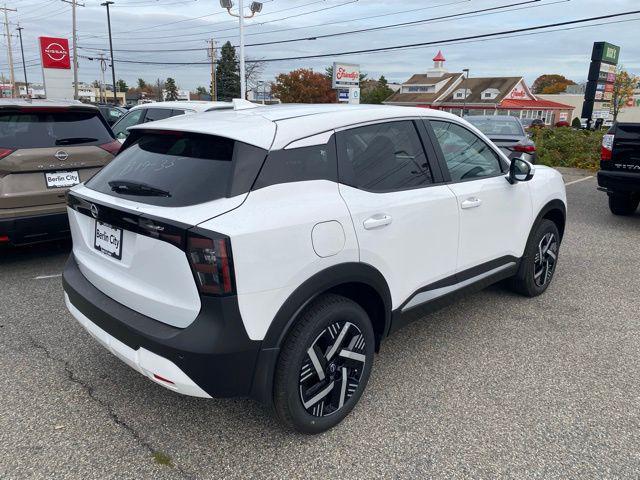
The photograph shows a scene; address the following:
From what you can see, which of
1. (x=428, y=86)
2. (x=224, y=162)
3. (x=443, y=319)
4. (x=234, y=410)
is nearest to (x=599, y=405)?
(x=443, y=319)

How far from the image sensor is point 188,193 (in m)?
2.30

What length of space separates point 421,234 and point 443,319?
1392mm

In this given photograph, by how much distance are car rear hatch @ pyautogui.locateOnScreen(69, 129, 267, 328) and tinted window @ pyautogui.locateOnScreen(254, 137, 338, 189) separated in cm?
6

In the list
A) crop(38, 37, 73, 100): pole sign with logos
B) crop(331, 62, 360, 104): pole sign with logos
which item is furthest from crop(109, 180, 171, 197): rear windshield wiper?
crop(331, 62, 360, 104): pole sign with logos

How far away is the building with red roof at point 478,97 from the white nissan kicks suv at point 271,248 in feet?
217

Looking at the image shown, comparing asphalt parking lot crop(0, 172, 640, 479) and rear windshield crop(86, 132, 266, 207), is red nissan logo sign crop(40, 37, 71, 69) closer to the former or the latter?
asphalt parking lot crop(0, 172, 640, 479)

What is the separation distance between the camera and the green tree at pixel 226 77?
72.4 metres

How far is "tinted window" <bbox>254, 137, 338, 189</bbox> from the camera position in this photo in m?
2.34

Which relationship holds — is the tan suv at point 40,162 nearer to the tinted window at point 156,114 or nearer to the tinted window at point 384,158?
the tinted window at point 384,158

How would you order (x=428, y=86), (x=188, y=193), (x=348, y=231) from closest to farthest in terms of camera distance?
(x=188, y=193) → (x=348, y=231) → (x=428, y=86)

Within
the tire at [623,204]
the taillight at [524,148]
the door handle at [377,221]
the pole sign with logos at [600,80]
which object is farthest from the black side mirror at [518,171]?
the pole sign with logos at [600,80]

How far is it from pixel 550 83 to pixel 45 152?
12343 centimetres

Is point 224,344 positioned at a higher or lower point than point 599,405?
higher

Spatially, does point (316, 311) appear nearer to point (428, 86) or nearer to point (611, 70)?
point (611, 70)
